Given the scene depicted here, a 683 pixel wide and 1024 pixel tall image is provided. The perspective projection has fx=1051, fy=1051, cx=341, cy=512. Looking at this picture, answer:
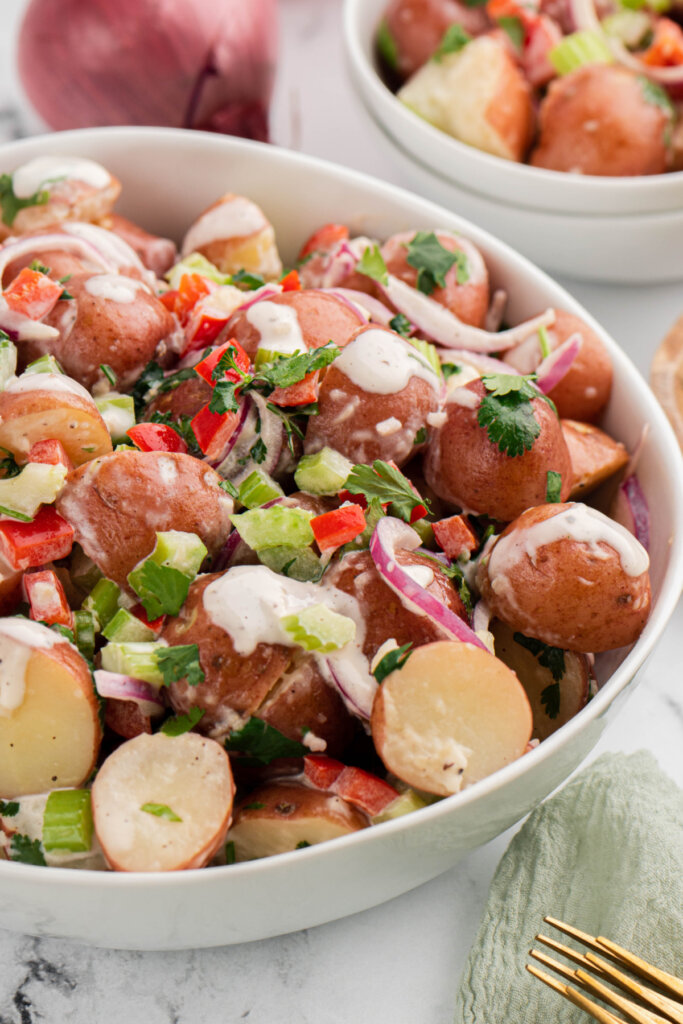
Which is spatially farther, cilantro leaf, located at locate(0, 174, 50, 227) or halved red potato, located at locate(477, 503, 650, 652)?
cilantro leaf, located at locate(0, 174, 50, 227)

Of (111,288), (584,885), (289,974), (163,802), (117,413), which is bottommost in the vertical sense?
(289,974)

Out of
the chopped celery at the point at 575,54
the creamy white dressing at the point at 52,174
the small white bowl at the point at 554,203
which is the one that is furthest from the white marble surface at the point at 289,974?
the chopped celery at the point at 575,54

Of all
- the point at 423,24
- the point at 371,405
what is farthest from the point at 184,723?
the point at 423,24

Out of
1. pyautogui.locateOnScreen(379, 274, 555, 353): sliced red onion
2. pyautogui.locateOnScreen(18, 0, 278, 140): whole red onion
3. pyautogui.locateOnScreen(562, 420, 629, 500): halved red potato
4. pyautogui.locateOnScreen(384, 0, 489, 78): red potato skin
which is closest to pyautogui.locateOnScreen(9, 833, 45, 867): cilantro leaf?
pyautogui.locateOnScreen(562, 420, 629, 500): halved red potato

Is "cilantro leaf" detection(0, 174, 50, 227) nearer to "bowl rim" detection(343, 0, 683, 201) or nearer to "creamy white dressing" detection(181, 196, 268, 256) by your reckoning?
"creamy white dressing" detection(181, 196, 268, 256)

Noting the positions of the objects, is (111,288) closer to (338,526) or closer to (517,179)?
(338,526)

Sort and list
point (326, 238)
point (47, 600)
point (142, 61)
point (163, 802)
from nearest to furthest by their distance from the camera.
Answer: point (163, 802), point (47, 600), point (326, 238), point (142, 61)

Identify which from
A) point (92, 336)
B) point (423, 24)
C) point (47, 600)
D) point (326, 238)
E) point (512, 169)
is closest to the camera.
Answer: point (47, 600)

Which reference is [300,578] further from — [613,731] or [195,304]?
[613,731]
